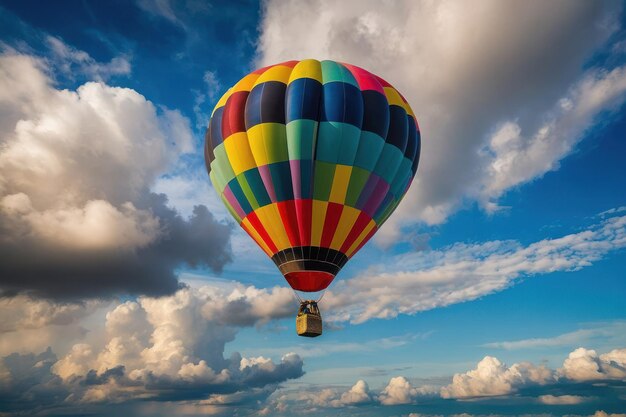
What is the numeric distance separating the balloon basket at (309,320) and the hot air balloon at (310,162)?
0.18ft

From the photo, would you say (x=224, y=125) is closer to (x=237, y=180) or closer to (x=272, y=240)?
(x=237, y=180)

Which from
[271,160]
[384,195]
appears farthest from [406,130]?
[271,160]

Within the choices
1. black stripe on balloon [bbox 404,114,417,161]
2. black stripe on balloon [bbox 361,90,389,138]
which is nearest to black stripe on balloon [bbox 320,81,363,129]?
black stripe on balloon [bbox 361,90,389,138]

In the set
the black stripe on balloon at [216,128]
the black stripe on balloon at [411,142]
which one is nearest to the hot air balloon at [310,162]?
the black stripe on balloon at [216,128]

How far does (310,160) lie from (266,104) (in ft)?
13.0

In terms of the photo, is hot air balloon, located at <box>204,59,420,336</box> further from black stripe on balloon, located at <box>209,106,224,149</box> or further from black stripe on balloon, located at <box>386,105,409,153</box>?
black stripe on balloon, located at <box>209,106,224,149</box>

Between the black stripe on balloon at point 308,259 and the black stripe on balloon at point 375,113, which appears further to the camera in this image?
the black stripe on balloon at point 375,113

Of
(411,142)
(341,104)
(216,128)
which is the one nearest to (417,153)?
(411,142)

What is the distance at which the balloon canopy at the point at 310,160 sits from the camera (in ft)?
79.1

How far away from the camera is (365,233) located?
26250 millimetres

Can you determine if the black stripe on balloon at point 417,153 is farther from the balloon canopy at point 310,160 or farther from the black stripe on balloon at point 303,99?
the black stripe on balloon at point 303,99

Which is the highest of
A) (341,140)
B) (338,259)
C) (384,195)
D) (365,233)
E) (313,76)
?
(313,76)

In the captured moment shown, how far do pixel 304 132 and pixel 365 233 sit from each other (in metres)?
6.86

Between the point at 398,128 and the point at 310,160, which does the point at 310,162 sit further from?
the point at 398,128
